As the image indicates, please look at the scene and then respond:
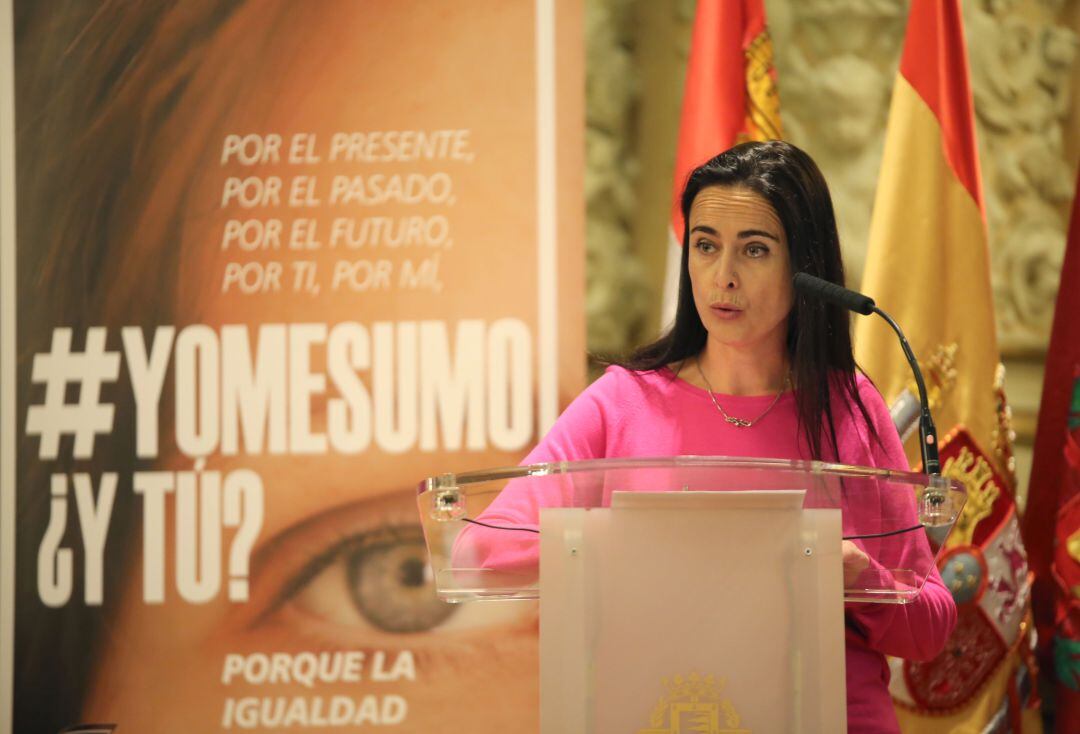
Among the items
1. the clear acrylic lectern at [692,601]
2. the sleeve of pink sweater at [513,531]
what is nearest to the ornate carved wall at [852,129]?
the sleeve of pink sweater at [513,531]

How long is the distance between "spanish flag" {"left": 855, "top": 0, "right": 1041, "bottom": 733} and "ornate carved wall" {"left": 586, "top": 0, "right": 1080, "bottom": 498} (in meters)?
0.34

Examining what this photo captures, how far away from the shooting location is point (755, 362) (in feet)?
6.40

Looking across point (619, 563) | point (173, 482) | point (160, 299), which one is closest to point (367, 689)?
point (173, 482)

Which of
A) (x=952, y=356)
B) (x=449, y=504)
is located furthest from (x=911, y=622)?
(x=952, y=356)

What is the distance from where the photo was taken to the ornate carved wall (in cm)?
313

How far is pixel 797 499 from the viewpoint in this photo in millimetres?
1296

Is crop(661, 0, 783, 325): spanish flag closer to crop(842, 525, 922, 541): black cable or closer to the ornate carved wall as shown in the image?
the ornate carved wall

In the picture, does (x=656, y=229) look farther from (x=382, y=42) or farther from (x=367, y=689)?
(x=367, y=689)

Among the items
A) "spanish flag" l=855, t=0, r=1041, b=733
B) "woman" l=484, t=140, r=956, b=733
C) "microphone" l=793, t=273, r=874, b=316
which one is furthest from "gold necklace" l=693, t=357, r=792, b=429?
"spanish flag" l=855, t=0, r=1041, b=733

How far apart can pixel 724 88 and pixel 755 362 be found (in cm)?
112

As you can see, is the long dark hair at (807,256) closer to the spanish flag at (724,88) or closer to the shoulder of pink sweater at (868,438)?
the shoulder of pink sweater at (868,438)

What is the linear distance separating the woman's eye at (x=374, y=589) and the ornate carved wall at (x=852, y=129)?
730mm

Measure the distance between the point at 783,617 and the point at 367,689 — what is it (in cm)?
183

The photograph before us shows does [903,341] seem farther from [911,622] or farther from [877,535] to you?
[911,622]
